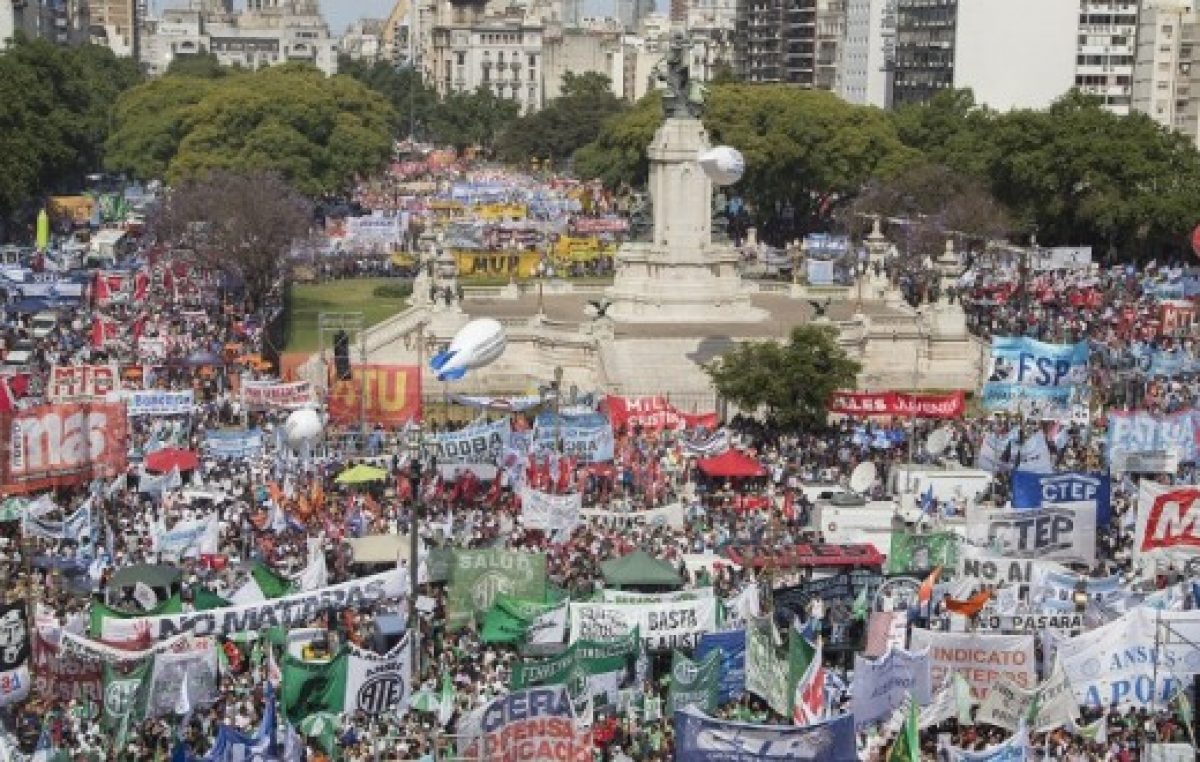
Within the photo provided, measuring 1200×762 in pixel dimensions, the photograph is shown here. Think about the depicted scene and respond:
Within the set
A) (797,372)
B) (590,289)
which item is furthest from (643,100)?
(797,372)

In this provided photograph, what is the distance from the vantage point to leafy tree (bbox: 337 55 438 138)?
605 ft

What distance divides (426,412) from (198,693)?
23.3 m

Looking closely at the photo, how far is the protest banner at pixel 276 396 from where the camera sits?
4200 cm

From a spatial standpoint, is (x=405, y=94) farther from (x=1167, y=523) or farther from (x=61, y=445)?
(x=1167, y=523)

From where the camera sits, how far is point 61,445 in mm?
33094

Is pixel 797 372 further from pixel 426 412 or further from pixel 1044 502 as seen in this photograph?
pixel 1044 502

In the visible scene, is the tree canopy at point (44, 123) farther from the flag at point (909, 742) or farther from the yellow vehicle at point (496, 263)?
the flag at point (909, 742)

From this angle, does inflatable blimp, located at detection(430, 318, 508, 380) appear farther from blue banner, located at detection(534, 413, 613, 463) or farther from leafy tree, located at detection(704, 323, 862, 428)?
leafy tree, located at detection(704, 323, 862, 428)

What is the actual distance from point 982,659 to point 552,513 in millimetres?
10038

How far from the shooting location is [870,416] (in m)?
42.8

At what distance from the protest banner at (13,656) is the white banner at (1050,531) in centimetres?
1370

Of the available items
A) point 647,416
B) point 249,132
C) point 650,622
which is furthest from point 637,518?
point 249,132

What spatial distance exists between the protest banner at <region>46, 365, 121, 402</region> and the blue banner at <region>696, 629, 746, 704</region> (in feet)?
58.3

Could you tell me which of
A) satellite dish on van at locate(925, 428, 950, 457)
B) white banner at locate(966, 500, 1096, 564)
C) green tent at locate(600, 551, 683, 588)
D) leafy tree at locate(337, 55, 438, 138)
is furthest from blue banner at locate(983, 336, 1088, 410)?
leafy tree at locate(337, 55, 438, 138)
